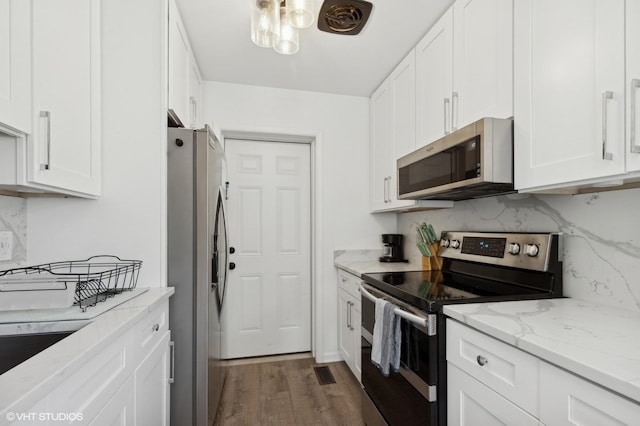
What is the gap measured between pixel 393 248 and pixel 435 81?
4.67ft

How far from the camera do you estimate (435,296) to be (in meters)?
1.32

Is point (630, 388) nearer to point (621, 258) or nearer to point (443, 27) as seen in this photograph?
point (621, 258)

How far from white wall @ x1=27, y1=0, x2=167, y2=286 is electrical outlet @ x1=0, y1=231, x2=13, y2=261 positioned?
22cm

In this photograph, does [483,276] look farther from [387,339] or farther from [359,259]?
[359,259]

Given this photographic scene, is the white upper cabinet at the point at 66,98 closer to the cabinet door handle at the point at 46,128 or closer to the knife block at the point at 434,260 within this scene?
the cabinet door handle at the point at 46,128

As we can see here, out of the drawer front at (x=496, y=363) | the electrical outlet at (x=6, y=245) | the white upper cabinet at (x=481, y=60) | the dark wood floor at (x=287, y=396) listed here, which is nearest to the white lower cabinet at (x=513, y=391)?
the drawer front at (x=496, y=363)

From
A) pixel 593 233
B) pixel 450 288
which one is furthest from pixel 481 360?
pixel 593 233

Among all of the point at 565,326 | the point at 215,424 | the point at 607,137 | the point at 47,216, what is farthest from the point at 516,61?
the point at 215,424

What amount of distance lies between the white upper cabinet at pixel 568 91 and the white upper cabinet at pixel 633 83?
0.01m

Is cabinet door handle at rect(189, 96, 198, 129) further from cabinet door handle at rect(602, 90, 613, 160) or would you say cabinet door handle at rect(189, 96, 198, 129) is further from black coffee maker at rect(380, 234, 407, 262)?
cabinet door handle at rect(602, 90, 613, 160)

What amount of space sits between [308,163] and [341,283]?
117cm

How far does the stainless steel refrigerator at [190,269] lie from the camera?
5.14 ft

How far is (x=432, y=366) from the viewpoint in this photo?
→ 1.21m

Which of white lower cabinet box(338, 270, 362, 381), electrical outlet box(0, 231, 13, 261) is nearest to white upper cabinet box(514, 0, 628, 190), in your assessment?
white lower cabinet box(338, 270, 362, 381)
